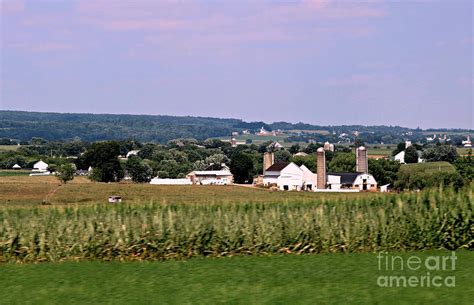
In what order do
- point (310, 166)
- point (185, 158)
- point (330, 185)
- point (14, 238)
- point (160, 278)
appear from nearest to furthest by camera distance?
1. point (160, 278)
2. point (14, 238)
3. point (330, 185)
4. point (310, 166)
5. point (185, 158)

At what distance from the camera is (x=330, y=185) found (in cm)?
9169

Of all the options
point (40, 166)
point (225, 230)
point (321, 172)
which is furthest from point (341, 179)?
point (225, 230)

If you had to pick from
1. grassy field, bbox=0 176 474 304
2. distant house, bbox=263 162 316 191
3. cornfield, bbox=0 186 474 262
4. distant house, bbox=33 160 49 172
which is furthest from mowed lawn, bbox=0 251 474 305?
distant house, bbox=33 160 49 172

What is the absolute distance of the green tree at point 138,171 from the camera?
109688mm

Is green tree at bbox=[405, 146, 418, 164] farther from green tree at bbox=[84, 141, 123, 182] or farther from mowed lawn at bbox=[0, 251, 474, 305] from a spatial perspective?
mowed lawn at bbox=[0, 251, 474, 305]

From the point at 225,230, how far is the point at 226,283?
4.81 meters

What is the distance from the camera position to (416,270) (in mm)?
16172

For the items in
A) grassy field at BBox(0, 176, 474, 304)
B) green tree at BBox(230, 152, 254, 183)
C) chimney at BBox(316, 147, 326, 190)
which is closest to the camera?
grassy field at BBox(0, 176, 474, 304)

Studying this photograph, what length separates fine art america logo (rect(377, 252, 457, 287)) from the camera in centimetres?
1488

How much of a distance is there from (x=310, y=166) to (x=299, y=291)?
93865 millimetres

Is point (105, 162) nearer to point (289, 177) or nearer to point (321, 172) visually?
point (289, 177)

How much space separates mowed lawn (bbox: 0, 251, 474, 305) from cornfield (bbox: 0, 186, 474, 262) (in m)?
1.13

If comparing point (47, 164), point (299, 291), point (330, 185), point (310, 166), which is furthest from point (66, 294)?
point (47, 164)

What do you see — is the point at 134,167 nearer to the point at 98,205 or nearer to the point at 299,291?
the point at 98,205
